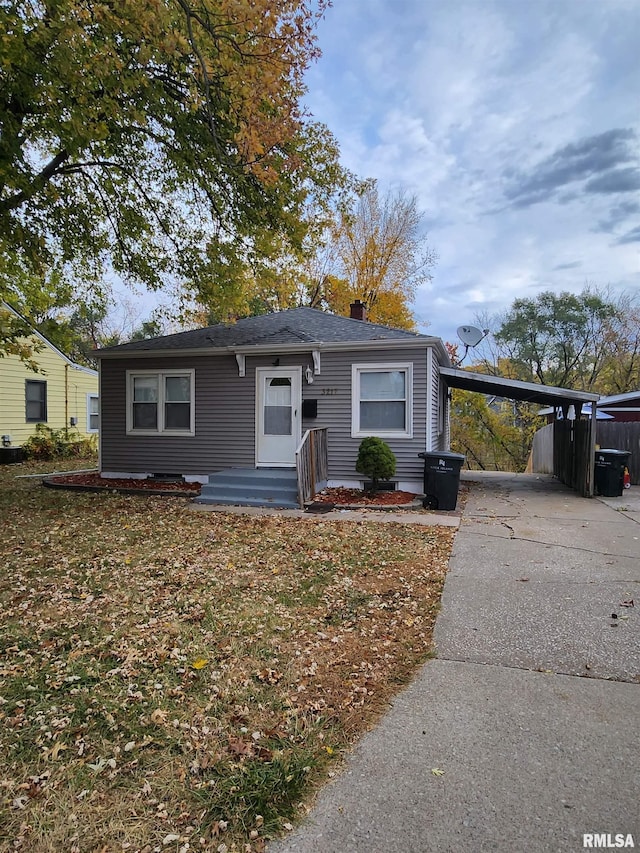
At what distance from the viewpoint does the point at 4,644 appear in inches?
128

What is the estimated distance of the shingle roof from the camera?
31.8 ft

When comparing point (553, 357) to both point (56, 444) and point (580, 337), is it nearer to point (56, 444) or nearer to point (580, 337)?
point (580, 337)

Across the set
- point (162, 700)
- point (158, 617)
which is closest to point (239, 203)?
point (158, 617)

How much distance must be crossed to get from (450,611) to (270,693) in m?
1.79

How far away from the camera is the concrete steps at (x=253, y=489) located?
8492 mm

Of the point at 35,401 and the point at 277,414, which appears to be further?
the point at 35,401

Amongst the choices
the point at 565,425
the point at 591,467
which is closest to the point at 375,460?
the point at 591,467

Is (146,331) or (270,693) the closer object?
(270,693)

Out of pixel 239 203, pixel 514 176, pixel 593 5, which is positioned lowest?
pixel 239 203

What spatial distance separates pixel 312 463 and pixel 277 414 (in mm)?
1741

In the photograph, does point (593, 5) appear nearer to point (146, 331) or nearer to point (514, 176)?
point (514, 176)

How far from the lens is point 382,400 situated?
950 centimetres

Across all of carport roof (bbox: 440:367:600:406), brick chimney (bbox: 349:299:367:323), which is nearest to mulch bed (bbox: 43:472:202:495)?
brick chimney (bbox: 349:299:367:323)

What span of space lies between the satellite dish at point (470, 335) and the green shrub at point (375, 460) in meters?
5.22
